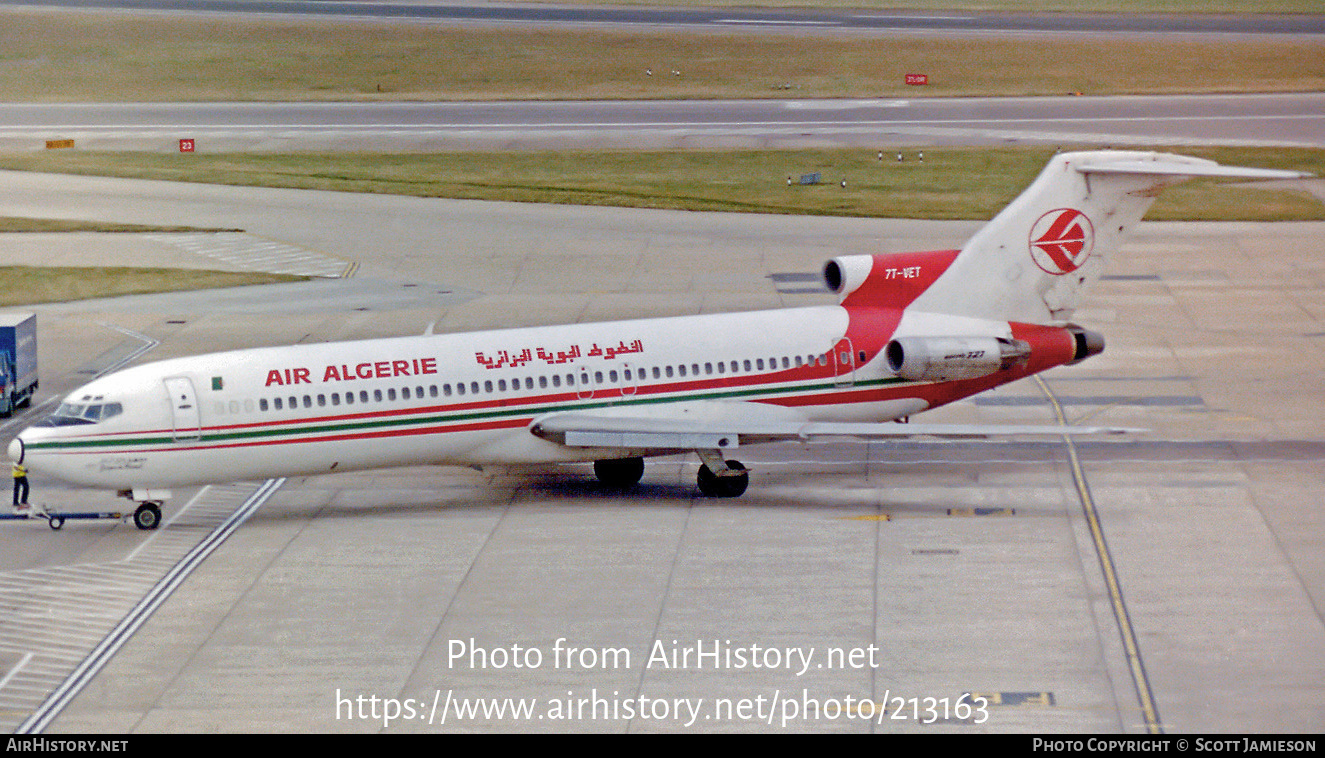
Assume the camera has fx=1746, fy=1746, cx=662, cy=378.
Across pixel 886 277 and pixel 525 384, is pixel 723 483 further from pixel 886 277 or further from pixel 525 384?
pixel 886 277

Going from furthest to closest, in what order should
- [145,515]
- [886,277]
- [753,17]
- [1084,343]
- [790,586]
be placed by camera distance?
[753,17] < [1084,343] < [886,277] < [145,515] < [790,586]

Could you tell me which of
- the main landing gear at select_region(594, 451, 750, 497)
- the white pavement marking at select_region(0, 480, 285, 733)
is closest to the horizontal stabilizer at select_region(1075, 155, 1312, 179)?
the main landing gear at select_region(594, 451, 750, 497)

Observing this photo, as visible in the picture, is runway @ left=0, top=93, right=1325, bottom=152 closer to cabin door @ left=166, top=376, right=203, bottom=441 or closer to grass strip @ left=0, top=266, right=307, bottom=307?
grass strip @ left=0, top=266, right=307, bottom=307

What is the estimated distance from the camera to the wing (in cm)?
3397

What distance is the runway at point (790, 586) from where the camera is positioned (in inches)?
956

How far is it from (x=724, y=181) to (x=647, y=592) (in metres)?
46.2

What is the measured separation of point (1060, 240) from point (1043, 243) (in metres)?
0.38

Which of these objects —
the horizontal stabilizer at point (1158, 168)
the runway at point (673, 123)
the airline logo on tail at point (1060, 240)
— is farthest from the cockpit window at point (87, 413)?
the runway at point (673, 123)

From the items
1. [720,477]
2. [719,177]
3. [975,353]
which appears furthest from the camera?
[719,177]

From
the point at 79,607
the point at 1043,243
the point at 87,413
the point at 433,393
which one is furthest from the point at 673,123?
the point at 79,607

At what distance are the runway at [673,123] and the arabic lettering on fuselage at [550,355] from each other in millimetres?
47204

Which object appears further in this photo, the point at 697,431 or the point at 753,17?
the point at 753,17

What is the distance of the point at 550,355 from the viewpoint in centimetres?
3466
